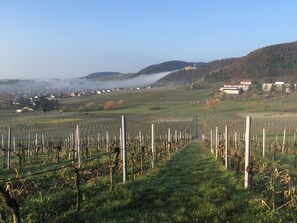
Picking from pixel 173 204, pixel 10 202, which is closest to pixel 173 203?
pixel 173 204

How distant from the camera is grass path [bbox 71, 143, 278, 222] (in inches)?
287

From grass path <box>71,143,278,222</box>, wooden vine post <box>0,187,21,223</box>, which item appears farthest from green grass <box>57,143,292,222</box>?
wooden vine post <box>0,187,21,223</box>

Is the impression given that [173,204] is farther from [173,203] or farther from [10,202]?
[10,202]

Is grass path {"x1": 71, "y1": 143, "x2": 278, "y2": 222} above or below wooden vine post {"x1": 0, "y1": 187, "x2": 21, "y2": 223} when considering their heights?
below

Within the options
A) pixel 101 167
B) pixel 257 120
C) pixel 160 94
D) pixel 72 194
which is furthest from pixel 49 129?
pixel 160 94

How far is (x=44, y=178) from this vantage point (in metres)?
13.0

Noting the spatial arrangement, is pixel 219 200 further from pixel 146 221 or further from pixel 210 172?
pixel 210 172

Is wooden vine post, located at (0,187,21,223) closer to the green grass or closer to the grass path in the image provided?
the green grass

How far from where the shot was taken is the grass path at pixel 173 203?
7295mm

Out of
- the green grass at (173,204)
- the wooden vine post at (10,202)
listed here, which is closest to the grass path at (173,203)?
the green grass at (173,204)

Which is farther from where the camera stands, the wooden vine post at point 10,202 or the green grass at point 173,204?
the green grass at point 173,204

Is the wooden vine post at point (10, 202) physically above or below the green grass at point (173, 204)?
above

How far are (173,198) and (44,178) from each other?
5954 millimetres

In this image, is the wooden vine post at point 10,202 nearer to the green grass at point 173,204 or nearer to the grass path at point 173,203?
the green grass at point 173,204
